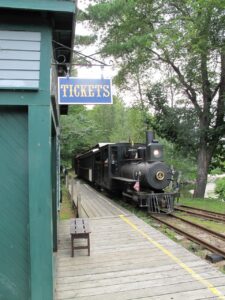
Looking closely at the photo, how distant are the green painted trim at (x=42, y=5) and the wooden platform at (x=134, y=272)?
3.77m

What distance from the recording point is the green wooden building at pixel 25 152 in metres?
4.38

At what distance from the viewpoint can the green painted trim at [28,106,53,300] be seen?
436cm

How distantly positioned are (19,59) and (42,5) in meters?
0.70

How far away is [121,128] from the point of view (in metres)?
57.5

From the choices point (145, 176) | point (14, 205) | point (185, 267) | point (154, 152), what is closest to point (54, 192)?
point (14, 205)

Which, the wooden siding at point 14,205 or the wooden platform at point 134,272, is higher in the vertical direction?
the wooden siding at point 14,205

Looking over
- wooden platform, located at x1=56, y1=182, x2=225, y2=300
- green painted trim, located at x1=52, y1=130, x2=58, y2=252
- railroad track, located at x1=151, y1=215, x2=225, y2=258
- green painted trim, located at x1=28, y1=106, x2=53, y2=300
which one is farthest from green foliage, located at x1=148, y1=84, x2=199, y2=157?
green painted trim, located at x1=28, y1=106, x2=53, y2=300

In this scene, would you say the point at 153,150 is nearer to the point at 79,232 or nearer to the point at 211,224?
the point at 211,224

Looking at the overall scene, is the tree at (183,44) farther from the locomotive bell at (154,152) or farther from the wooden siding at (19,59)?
the wooden siding at (19,59)

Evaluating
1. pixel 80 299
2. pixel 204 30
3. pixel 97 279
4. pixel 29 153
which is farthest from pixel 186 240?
pixel 204 30

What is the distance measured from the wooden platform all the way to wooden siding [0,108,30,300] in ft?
2.73

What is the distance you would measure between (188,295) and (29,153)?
286cm

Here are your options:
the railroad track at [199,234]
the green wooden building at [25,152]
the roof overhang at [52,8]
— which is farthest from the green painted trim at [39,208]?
the railroad track at [199,234]

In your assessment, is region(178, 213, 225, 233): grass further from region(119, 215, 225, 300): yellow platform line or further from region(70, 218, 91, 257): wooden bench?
region(70, 218, 91, 257): wooden bench
